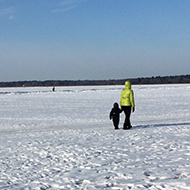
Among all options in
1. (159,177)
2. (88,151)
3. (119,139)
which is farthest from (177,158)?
(119,139)

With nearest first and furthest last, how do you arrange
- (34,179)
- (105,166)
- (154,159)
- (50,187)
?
1. (50,187)
2. (34,179)
3. (105,166)
4. (154,159)

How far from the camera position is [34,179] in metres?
5.02

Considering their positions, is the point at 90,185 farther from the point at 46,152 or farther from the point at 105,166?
the point at 46,152

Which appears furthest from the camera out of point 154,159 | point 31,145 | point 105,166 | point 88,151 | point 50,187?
point 31,145

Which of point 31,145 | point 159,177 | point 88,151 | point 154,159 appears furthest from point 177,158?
point 31,145

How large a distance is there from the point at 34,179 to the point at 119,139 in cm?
388

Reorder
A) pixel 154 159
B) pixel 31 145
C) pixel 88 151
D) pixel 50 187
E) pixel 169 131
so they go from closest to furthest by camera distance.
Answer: pixel 50 187 → pixel 154 159 → pixel 88 151 → pixel 31 145 → pixel 169 131

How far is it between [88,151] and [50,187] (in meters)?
2.50

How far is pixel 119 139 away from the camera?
8.52 metres

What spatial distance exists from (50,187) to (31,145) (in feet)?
11.8

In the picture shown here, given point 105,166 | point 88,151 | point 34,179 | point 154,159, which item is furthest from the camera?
point 88,151

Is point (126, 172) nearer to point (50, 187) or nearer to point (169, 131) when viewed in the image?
point (50, 187)

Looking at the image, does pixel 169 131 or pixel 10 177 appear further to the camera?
pixel 169 131

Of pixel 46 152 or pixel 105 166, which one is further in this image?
pixel 46 152
